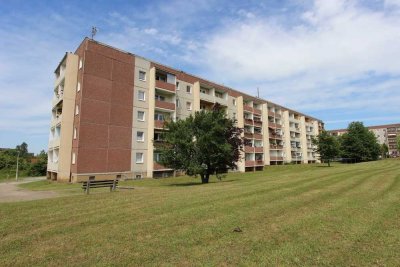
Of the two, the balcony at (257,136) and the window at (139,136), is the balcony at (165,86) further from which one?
the balcony at (257,136)

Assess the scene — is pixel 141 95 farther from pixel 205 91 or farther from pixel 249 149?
pixel 249 149

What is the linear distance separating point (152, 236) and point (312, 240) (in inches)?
147

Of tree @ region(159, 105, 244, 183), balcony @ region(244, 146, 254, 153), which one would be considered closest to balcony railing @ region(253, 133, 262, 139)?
balcony @ region(244, 146, 254, 153)

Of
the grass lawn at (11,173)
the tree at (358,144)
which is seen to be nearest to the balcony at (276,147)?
the tree at (358,144)

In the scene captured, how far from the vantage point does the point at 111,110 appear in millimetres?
35844

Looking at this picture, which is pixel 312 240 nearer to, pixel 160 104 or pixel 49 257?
pixel 49 257

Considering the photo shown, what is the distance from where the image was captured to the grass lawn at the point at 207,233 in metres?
5.40

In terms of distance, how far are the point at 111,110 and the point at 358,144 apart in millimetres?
72640

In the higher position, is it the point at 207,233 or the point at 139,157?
the point at 139,157

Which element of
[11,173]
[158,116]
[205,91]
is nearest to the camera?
[158,116]

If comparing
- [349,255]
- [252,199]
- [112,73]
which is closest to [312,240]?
[349,255]

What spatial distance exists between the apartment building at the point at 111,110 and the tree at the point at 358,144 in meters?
53.5

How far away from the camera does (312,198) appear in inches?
450

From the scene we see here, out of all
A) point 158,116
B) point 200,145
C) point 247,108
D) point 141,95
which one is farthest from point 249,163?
point 200,145
